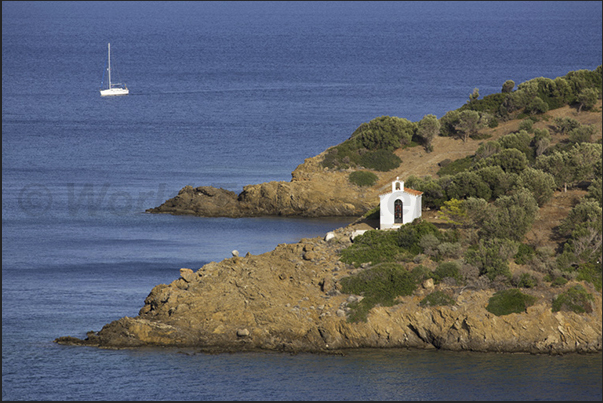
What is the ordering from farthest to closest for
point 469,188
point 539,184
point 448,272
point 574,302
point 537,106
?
point 537,106 → point 469,188 → point 539,184 → point 448,272 → point 574,302

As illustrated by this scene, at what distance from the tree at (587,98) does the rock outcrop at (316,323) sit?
41563 millimetres

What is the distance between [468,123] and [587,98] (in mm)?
10841

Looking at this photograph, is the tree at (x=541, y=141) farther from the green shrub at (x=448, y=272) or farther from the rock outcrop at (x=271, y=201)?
the green shrub at (x=448, y=272)

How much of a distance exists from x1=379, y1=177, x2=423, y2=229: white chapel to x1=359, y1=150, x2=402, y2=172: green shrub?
85.6ft

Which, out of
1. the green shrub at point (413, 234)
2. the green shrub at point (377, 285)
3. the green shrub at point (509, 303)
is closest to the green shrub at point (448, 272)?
the green shrub at point (377, 285)

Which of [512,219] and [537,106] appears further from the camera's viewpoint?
[537,106]

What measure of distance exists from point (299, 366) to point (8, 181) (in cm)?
5224

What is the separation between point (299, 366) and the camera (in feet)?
164

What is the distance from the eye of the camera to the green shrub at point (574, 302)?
2063 inches

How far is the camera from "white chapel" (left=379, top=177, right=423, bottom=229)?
6206 cm

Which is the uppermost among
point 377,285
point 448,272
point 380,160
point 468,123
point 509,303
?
point 468,123

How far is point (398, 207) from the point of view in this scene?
62.3 m

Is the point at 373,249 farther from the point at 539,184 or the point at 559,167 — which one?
the point at 559,167

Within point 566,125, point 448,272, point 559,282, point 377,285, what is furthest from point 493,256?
point 566,125
